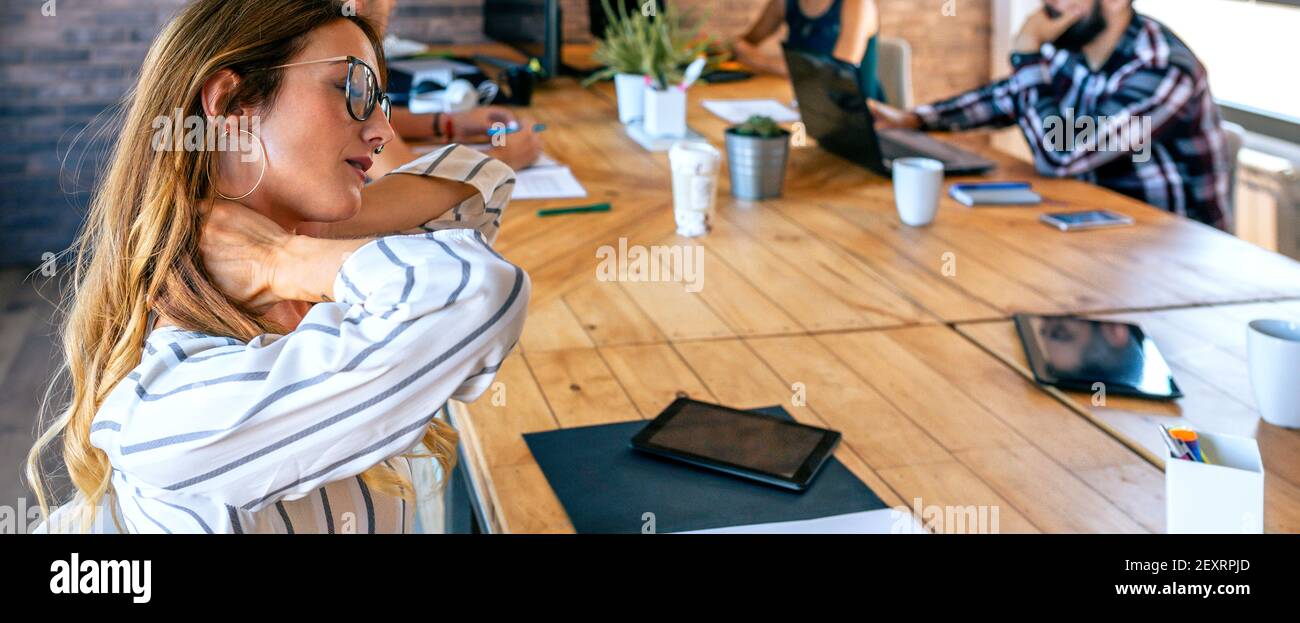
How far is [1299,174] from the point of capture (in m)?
3.46

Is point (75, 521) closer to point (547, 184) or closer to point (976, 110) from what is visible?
point (547, 184)

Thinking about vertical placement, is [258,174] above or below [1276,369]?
above

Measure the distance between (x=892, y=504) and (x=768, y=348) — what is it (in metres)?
0.44

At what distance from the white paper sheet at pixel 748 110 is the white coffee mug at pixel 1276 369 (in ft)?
5.97

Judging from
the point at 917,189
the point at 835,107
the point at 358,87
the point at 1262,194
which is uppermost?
the point at 358,87

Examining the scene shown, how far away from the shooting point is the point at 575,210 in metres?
2.26

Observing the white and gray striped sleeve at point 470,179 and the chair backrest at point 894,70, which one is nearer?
the white and gray striped sleeve at point 470,179

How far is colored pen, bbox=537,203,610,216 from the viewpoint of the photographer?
7.32 ft

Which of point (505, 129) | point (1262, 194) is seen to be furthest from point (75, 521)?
point (1262, 194)

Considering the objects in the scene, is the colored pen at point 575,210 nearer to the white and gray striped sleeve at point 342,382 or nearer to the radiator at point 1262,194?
the white and gray striped sleeve at point 342,382

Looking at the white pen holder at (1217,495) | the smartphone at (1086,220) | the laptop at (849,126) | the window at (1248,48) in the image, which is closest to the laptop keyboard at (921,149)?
the laptop at (849,126)

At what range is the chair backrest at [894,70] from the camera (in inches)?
164

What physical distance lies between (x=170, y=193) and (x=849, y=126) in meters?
1.85
